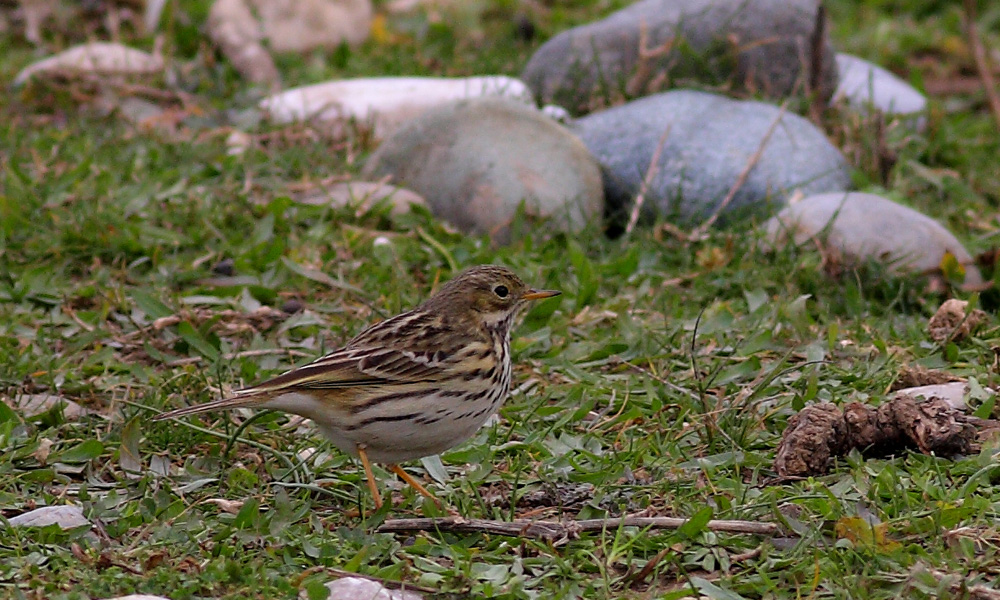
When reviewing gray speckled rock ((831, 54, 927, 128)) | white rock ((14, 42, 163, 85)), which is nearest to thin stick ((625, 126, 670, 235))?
gray speckled rock ((831, 54, 927, 128))

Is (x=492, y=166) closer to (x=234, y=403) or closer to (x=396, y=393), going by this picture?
(x=396, y=393)

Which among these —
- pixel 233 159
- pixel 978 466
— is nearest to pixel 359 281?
pixel 233 159

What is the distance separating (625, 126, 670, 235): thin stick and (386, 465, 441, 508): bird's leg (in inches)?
133

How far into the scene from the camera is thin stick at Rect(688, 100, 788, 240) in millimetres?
8180

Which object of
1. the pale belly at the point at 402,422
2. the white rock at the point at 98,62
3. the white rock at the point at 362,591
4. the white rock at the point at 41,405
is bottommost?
the white rock at the point at 41,405

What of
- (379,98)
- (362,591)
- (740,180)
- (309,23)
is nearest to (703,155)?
(740,180)

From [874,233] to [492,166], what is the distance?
2.54 meters

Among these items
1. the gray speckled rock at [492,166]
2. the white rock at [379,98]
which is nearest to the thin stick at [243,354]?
the gray speckled rock at [492,166]

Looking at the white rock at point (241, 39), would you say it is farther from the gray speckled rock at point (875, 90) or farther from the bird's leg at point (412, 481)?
the bird's leg at point (412, 481)

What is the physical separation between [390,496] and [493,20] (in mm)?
8551

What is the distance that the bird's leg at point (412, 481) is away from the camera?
202 inches

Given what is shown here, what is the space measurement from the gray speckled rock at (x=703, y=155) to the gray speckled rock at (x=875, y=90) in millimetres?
1365

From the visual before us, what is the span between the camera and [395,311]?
7.02 m

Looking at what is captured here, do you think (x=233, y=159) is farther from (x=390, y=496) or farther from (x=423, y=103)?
(x=390, y=496)
